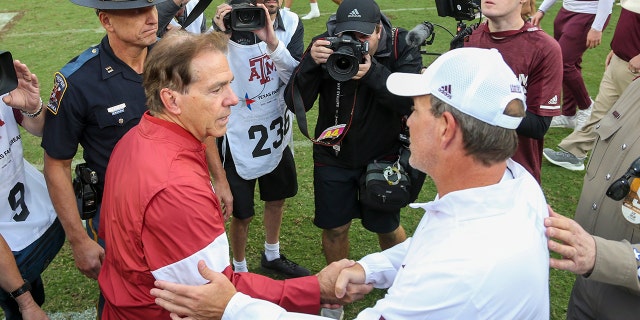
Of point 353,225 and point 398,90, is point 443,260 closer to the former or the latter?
point 398,90

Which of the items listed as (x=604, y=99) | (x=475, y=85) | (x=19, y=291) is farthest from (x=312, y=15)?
(x=475, y=85)

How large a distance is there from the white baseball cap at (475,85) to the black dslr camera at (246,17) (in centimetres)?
173

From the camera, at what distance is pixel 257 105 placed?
151 inches

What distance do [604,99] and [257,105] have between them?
337 centimetres

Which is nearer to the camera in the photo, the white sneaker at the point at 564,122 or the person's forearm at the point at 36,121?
the person's forearm at the point at 36,121

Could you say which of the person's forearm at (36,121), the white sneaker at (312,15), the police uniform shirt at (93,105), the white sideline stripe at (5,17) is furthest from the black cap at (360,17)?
the white sideline stripe at (5,17)

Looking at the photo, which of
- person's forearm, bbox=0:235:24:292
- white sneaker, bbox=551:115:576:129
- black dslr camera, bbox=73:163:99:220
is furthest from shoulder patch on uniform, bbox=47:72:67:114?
white sneaker, bbox=551:115:576:129

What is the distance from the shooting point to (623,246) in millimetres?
2303

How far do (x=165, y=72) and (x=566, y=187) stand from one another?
4.26 m

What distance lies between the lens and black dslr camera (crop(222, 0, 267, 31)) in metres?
3.52

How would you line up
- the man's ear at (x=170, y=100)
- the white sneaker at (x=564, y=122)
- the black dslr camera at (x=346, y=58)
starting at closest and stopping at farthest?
the man's ear at (x=170, y=100) < the black dslr camera at (x=346, y=58) < the white sneaker at (x=564, y=122)

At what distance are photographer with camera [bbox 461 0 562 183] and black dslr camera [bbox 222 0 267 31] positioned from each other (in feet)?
4.64

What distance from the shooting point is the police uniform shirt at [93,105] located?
10.1 ft

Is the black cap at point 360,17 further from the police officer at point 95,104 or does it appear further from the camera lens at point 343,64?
the police officer at point 95,104
